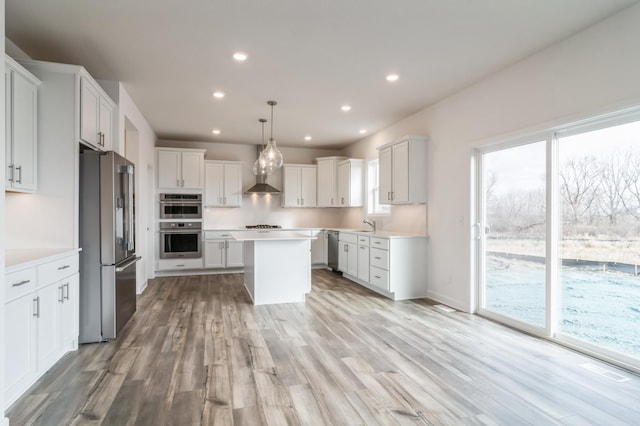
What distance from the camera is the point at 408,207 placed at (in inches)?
218

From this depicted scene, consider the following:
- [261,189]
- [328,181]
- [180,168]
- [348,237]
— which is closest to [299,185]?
[328,181]

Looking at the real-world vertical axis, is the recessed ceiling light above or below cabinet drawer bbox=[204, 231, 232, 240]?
above

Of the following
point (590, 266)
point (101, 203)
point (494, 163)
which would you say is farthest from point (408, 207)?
point (101, 203)

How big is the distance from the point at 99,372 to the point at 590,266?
405 cm

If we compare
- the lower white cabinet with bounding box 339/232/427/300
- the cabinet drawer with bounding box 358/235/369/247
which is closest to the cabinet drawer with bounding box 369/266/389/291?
the lower white cabinet with bounding box 339/232/427/300

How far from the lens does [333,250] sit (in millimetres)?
7109

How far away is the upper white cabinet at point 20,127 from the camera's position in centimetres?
257

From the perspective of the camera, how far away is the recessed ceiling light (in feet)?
11.1

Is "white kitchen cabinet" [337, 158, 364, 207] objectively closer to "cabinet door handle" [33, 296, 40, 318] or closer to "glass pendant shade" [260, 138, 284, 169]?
"glass pendant shade" [260, 138, 284, 169]

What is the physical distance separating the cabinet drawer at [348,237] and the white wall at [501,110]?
1.40 metres

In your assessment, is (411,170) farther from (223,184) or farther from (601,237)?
(223,184)

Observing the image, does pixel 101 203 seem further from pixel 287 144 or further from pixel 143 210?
pixel 287 144

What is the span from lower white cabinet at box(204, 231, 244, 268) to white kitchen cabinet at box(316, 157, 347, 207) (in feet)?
6.87

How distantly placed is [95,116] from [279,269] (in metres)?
2.68
